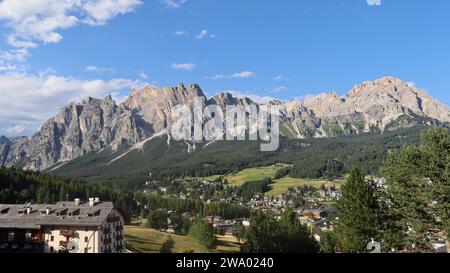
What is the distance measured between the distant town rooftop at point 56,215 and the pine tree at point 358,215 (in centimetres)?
4069

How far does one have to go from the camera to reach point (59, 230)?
66312 millimetres

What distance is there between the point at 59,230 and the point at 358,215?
4729 cm

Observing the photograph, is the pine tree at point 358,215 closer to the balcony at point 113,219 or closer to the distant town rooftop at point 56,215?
the distant town rooftop at point 56,215

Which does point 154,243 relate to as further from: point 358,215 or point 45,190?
point 45,190

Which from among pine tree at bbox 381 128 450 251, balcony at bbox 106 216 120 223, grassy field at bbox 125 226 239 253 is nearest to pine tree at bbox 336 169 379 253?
pine tree at bbox 381 128 450 251

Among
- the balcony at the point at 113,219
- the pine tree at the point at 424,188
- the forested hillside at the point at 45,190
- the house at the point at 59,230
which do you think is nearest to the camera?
the pine tree at the point at 424,188

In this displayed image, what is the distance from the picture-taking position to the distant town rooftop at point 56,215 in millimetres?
66875

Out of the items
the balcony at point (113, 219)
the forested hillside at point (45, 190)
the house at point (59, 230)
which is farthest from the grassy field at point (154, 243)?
the forested hillside at point (45, 190)

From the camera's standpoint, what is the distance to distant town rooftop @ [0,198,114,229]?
219 ft

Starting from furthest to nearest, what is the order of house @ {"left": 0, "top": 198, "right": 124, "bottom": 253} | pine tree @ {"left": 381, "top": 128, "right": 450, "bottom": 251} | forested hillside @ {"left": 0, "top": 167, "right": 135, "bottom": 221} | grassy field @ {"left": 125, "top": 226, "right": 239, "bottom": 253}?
forested hillside @ {"left": 0, "top": 167, "right": 135, "bottom": 221} < grassy field @ {"left": 125, "top": 226, "right": 239, "bottom": 253} < house @ {"left": 0, "top": 198, "right": 124, "bottom": 253} < pine tree @ {"left": 381, "top": 128, "right": 450, "bottom": 251}

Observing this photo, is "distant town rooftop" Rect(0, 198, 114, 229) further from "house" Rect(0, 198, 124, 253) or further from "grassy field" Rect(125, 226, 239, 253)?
"grassy field" Rect(125, 226, 239, 253)

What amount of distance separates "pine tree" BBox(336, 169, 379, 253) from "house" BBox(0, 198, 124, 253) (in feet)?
129
